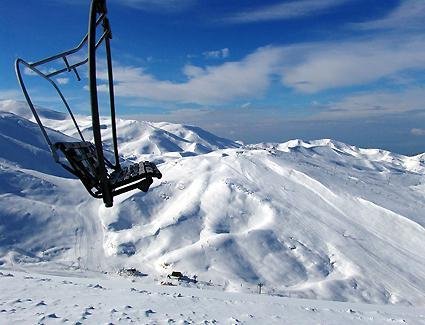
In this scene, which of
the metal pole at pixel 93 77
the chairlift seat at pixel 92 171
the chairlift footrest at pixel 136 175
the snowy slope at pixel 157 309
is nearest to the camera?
the metal pole at pixel 93 77

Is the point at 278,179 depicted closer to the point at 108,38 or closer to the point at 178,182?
the point at 178,182

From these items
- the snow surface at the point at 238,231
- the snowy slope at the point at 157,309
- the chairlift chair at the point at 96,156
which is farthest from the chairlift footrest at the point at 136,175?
the snow surface at the point at 238,231

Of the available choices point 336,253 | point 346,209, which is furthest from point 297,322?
point 346,209

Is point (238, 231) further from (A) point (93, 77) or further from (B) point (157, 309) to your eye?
(A) point (93, 77)

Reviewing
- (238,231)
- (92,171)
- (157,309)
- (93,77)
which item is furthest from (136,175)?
(238,231)

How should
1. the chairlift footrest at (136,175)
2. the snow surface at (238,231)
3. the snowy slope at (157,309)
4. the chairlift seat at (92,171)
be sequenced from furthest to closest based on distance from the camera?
the snow surface at (238,231), the snowy slope at (157,309), the chairlift footrest at (136,175), the chairlift seat at (92,171)

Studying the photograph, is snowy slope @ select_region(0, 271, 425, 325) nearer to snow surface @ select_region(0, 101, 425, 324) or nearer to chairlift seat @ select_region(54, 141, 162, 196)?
chairlift seat @ select_region(54, 141, 162, 196)

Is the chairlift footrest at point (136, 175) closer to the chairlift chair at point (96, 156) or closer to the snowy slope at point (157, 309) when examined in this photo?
the chairlift chair at point (96, 156)

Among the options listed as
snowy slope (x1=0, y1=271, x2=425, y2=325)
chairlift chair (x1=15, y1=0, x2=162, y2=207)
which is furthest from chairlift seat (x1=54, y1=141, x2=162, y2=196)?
snowy slope (x1=0, y1=271, x2=425, y2=325)

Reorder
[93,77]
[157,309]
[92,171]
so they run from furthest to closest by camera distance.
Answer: [157,309] → [92,171] → [93,77]

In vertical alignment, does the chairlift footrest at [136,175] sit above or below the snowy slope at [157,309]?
above

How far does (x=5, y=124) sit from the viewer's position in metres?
164

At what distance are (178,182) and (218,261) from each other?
3296 cm

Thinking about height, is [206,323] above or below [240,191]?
above
